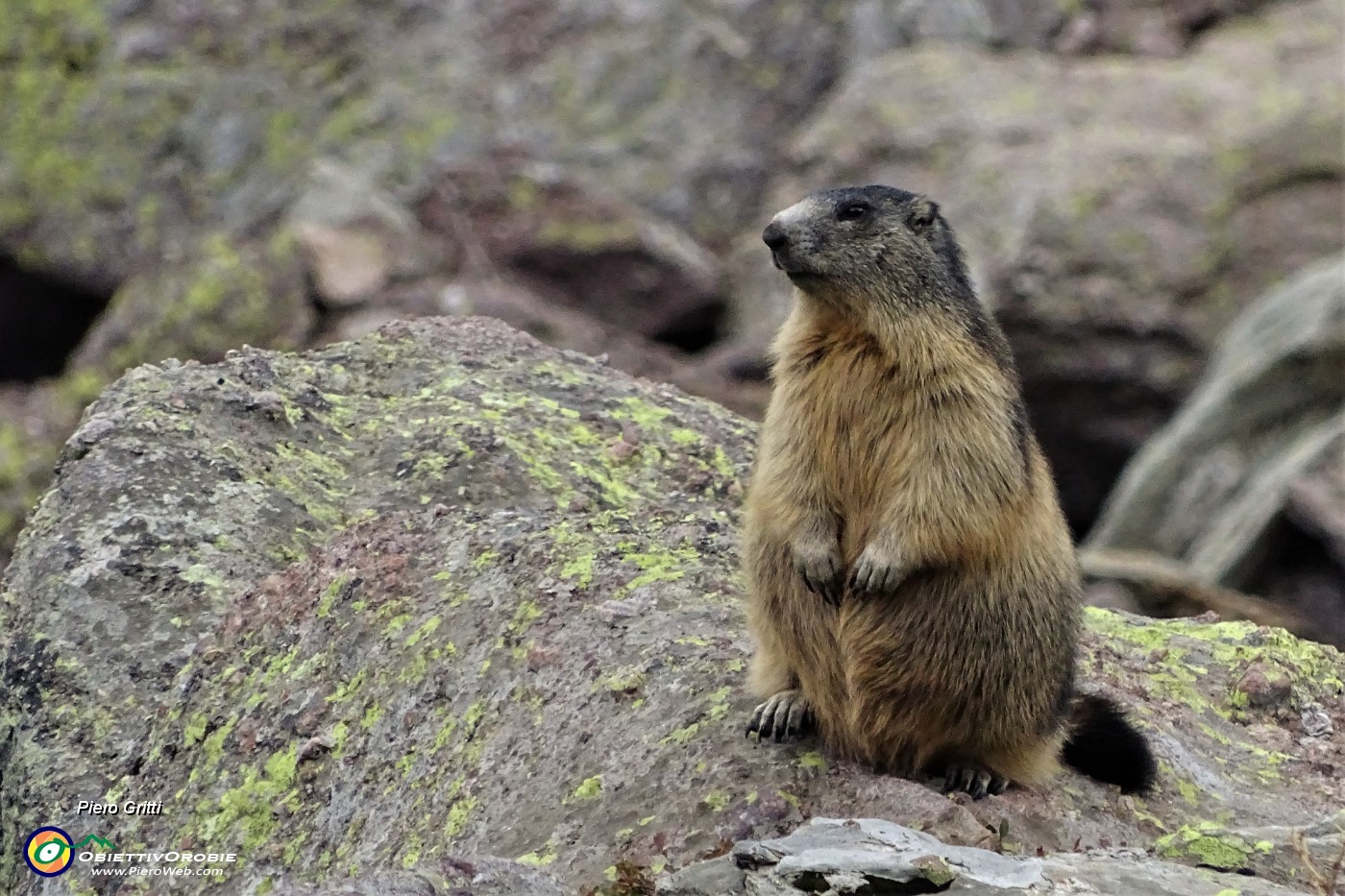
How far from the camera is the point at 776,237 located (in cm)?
641

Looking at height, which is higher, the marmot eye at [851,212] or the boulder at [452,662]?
the marmot eye at [851,212]

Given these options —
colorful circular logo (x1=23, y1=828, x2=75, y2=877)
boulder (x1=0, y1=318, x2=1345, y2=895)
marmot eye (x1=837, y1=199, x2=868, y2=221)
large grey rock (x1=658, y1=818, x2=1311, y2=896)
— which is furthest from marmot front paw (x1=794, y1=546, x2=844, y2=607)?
colorful circular logo (x1=23, y1=828, x2=75, y2=877)

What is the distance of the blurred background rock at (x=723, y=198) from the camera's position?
15.1 m

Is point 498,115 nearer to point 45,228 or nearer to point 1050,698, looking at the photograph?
point 45,228

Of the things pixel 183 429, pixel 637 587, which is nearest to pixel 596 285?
pixel 183 429

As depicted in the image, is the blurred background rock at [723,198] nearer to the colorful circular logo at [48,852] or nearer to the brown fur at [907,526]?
the brown fur at [907,526]

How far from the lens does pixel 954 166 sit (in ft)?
60.1

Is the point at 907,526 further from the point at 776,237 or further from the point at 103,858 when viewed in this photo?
the point at 103,858

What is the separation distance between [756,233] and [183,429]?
12.7 m

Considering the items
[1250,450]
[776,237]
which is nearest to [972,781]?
[776,237]

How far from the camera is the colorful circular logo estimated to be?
6562 millimetres

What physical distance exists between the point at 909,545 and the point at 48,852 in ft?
12.5

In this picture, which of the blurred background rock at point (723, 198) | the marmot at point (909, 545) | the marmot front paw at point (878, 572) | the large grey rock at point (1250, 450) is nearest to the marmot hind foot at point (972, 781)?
the marmot at point (909, 545)

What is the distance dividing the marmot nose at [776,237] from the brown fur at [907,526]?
0.05 ft
